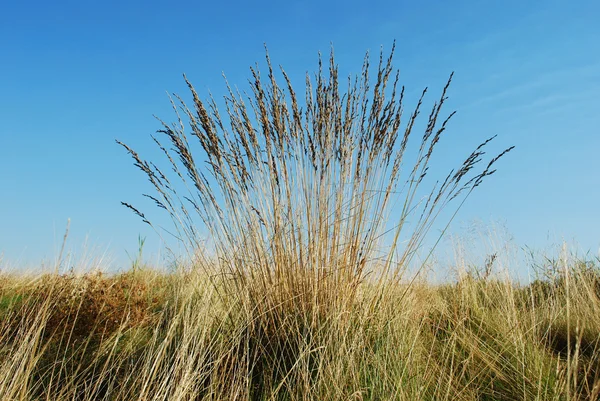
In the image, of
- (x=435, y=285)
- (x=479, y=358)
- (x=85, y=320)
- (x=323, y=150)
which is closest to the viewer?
(x=323, y=150)

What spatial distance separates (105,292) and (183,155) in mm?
1420

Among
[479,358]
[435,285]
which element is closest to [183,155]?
[479,358]

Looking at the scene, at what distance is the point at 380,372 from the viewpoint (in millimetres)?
2246

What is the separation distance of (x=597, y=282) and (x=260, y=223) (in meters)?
4.63

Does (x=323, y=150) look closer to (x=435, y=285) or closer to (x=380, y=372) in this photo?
(x=380, y=372)

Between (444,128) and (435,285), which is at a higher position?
(444,128)

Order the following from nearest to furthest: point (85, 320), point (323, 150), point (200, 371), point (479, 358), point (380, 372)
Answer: point (380, 372) < point (200, 371) < point (323, 150) < point (479, 358) < point (85, 320)

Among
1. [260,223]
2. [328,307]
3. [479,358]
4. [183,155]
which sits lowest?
[479,358]

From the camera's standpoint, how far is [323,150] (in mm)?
2703

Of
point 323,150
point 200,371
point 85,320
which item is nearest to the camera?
point 200,371

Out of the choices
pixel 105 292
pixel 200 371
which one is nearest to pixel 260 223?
pixel 200 371

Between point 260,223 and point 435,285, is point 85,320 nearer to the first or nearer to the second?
point 260,223

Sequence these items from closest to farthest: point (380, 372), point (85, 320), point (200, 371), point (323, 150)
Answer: point (380, 372) < point (200, 371) < point (323, 150) < point (85, 320)

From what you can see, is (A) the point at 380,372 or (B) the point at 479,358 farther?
(B) the point at 479,358
